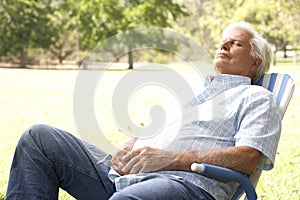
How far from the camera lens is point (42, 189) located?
246cm

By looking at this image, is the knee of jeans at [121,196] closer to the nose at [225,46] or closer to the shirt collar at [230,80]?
the shirt collar at [230,80]

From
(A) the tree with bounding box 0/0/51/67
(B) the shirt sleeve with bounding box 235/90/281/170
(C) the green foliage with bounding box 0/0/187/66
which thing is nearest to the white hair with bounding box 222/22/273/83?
(B) the shirt sleeve with bounding box 235/90/281/170

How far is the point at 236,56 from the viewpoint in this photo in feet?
9.11

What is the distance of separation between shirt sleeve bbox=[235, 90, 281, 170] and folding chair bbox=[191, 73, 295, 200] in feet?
0.42

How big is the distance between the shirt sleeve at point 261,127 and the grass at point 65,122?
1.89 feet

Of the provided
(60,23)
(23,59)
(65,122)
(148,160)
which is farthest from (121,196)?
(60,23)

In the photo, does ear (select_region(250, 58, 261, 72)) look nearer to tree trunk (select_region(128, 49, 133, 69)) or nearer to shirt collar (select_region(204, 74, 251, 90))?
shirt collar (select_region(204, 74, 251, 90))

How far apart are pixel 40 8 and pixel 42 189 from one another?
1281 inches

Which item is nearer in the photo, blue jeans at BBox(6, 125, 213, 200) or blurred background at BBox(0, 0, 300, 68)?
blue jeans at BBox(6, 125, 213, 200)

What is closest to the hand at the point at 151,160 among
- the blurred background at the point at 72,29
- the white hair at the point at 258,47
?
the white hair at the point at 258,47

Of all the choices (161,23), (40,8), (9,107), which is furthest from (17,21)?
(9,107)

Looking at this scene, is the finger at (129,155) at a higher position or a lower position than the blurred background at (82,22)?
higher

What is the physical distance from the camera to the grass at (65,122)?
3.99 meters

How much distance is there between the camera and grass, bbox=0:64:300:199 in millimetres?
3988
